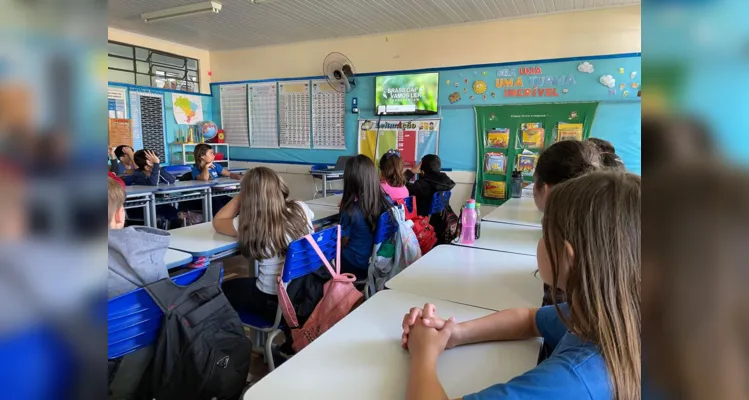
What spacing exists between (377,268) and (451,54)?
144 inches

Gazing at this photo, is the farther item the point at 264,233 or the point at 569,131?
the point at 569,131

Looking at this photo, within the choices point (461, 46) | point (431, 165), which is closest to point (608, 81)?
point (461, 46)

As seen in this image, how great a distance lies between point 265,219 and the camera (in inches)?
84.4

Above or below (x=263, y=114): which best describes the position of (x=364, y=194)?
below

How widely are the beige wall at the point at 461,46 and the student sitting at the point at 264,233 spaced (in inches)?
131

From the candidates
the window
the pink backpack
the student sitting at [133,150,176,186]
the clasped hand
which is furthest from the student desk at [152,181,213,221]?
the clasped hand

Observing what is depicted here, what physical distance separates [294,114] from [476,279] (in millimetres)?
5290

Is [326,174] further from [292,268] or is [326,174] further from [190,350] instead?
[190,350]

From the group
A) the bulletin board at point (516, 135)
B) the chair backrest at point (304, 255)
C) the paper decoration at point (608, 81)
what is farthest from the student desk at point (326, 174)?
the chair backrest at point (304, 255)

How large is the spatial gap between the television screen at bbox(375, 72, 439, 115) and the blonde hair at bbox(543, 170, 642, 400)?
4.79m

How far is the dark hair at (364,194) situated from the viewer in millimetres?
2605

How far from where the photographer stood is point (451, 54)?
5312 millimetres

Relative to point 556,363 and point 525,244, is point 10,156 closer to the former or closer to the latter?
point 556,363

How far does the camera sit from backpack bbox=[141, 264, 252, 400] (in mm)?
1333
